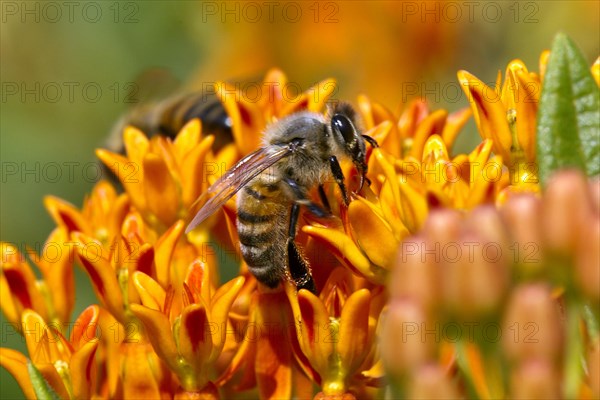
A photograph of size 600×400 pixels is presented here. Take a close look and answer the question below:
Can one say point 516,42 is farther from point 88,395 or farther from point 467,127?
point 88,395

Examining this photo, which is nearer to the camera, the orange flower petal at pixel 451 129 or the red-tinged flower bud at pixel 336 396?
the red-tinged flower bud at pixel 336 396

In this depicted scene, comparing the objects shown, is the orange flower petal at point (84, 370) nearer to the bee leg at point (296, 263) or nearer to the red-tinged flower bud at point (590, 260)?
the bee leg at point (296, 263)

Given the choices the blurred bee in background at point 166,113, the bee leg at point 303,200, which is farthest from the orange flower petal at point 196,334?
the blurred bee in background at point 166,113

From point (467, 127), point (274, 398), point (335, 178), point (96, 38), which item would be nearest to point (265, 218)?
point (335, 178)

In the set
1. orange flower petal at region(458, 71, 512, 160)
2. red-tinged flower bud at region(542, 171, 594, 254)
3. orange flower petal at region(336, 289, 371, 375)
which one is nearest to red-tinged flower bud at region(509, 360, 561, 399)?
red-tinged flower bud at region(542, 171, 594, 254)

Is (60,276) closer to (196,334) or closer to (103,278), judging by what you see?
(103,278)

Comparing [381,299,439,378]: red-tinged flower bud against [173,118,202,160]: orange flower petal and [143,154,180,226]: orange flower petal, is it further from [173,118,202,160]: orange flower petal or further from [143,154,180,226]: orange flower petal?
[173,118,202,160]: orange flower petal

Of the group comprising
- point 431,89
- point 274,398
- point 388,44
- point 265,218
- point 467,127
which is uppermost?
point 388,44
